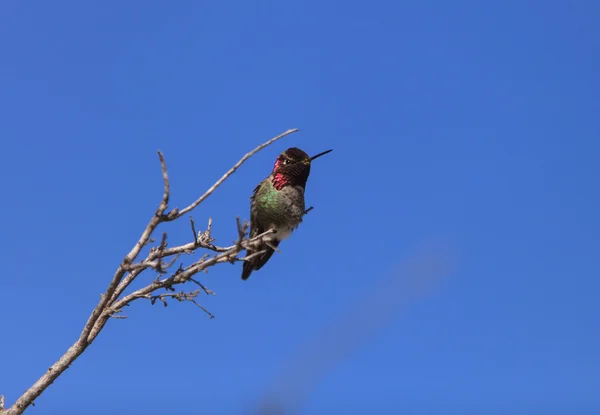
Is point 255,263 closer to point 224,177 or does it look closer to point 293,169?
point 293,169

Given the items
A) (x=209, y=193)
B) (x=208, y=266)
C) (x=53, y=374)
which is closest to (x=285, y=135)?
(x=209, y=193)

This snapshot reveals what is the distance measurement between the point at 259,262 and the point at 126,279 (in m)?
3.61

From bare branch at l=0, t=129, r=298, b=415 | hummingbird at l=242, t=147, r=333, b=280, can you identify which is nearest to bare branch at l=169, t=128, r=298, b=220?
bare branch at l=0, t=129, r=298, b=415

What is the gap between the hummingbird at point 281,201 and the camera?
40.4 feet

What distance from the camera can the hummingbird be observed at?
12305mm

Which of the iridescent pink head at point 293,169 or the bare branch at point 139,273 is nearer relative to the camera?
the bare branch at point 139,273

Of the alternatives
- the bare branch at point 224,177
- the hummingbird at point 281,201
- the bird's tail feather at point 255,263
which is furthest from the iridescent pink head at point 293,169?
the bare branch at point 224,177

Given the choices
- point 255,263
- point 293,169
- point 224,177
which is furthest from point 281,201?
point 224,177

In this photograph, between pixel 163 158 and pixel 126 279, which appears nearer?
pixel 163 158

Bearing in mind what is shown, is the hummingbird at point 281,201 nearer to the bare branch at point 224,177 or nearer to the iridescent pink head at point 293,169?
the iridescent pink head at point 293,169

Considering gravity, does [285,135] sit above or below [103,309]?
above

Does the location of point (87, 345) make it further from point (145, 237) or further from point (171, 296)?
point (145, 237)

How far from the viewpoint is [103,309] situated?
9258mm

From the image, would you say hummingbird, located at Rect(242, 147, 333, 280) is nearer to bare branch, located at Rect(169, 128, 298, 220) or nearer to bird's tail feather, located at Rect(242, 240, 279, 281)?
bird's tail feather, located at Rect(242, 240, 279, 281)
